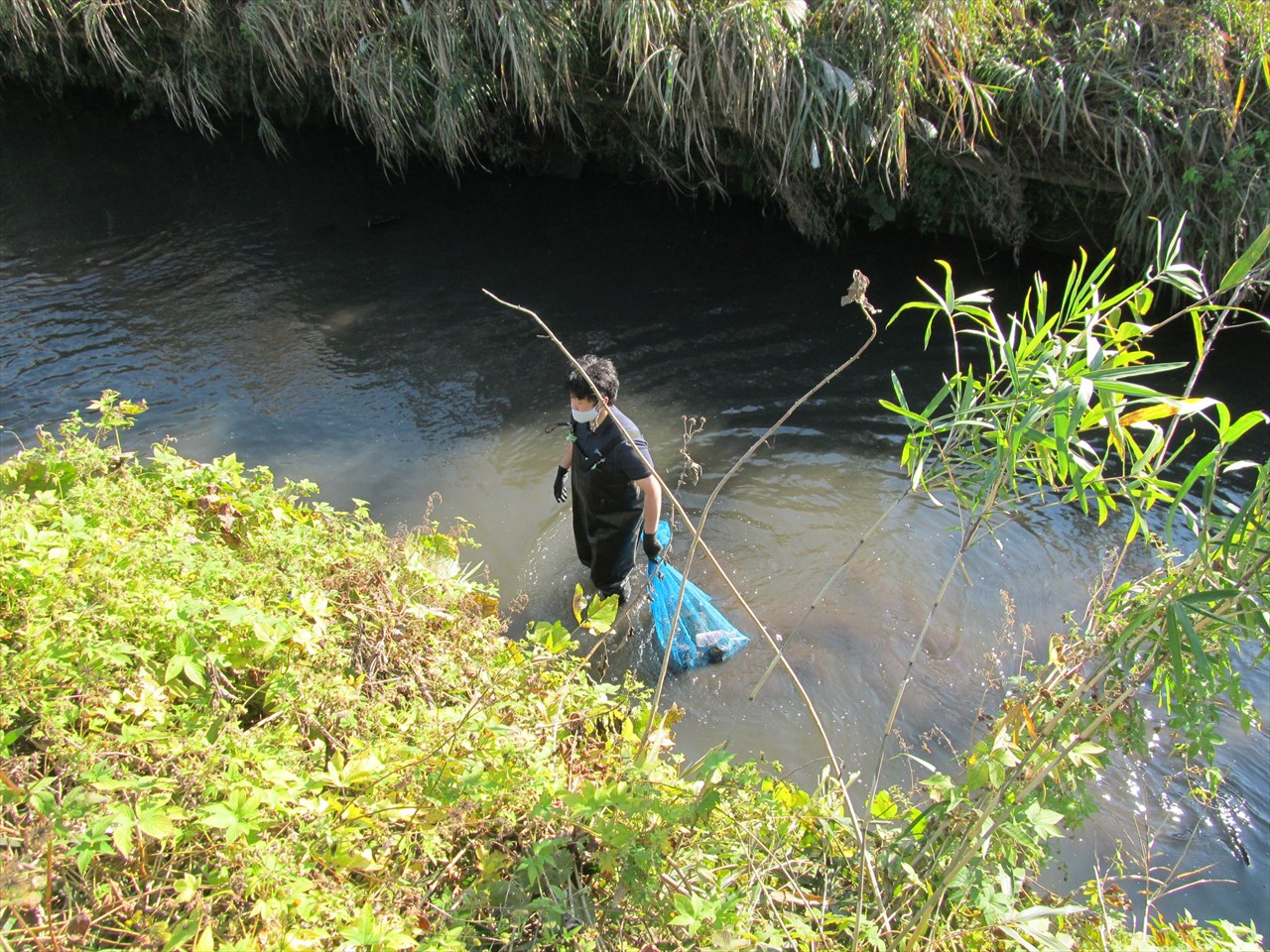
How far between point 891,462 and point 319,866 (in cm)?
468

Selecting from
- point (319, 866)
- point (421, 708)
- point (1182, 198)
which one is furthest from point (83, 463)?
point (1182, 198)

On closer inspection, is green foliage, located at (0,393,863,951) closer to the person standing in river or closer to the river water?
the river water

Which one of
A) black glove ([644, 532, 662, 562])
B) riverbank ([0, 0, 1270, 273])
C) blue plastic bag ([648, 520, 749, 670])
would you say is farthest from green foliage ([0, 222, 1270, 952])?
riverbank ([0, 0, 1270, 273])

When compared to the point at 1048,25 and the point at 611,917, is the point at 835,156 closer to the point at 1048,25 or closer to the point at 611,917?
the point at 1048,25

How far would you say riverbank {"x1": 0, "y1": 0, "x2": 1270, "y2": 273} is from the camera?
21.5 feet

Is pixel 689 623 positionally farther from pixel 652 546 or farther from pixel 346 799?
pixel 346 799

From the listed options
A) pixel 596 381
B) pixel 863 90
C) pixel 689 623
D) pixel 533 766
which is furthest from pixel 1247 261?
pixel 863 90

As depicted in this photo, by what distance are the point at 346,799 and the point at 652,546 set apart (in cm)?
214

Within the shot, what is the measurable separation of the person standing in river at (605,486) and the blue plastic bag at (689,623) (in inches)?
6.9

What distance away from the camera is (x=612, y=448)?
3988 mm

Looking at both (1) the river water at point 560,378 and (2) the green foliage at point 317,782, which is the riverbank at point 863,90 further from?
(2) the green foliage at point 317,782

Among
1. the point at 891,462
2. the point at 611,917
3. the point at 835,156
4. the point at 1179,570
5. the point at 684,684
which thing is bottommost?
the point at 684,684

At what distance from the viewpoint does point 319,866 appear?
7.39 feet

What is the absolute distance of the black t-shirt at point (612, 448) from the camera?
3.96 metres
